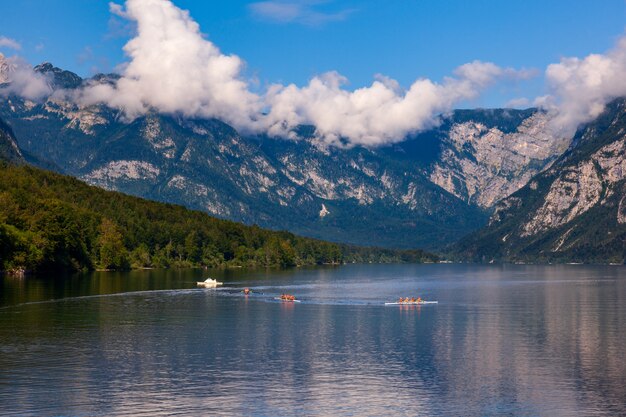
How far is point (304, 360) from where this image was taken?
3489 inches

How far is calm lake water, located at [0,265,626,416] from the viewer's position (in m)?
67.7

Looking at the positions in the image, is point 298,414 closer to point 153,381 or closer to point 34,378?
point 153,381

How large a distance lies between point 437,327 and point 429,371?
40312 millimetres

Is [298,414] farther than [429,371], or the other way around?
[429,371]

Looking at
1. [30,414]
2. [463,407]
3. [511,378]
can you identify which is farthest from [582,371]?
[30,414]

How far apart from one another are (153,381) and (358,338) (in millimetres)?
37751

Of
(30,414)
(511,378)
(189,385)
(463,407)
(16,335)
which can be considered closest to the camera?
(30,414)

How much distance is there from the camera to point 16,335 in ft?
335

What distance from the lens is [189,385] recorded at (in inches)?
2918

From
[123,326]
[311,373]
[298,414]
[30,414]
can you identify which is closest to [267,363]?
[311,373]

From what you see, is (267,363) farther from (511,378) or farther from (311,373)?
(511,378)

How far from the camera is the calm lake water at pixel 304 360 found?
222ft

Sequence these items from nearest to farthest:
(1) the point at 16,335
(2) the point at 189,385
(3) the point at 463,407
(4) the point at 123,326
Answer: (3) the point at 463,407 < (2) the point at 189,385 < (1) the point at 16,335 < (4) the point at 123,326

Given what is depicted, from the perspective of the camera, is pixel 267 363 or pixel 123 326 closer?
pixel 267 363
